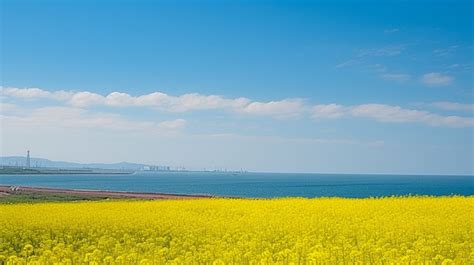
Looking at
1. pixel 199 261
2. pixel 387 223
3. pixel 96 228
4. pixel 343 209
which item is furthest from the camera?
pixel 343 209

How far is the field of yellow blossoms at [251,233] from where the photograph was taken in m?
10.1

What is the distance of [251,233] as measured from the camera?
13.7m

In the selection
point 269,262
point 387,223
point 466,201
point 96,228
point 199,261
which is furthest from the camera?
point 466,201

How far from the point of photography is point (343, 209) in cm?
1841

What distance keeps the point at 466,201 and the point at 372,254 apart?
11.7 m

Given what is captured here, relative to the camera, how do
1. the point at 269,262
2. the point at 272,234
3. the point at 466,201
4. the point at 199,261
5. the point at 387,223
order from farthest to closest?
1. the point at 466,201
2. the point at 387,223
3. the point at 272,234
4. the point at 199,261
5. the point at 269,262

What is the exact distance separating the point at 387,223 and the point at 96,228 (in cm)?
822

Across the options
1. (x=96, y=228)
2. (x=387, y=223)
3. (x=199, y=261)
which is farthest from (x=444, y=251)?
(x=96, y=228)

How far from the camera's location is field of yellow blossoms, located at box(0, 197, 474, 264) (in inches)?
399

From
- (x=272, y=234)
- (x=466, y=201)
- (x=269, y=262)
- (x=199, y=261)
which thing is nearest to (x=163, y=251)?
(x=199, y=261)

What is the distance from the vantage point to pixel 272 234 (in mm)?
13945

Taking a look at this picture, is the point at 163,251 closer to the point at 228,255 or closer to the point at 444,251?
the point at 228,255

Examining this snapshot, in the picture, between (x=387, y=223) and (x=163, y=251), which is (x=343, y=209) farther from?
(x=163, y=251)

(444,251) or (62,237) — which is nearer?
(444,251)
